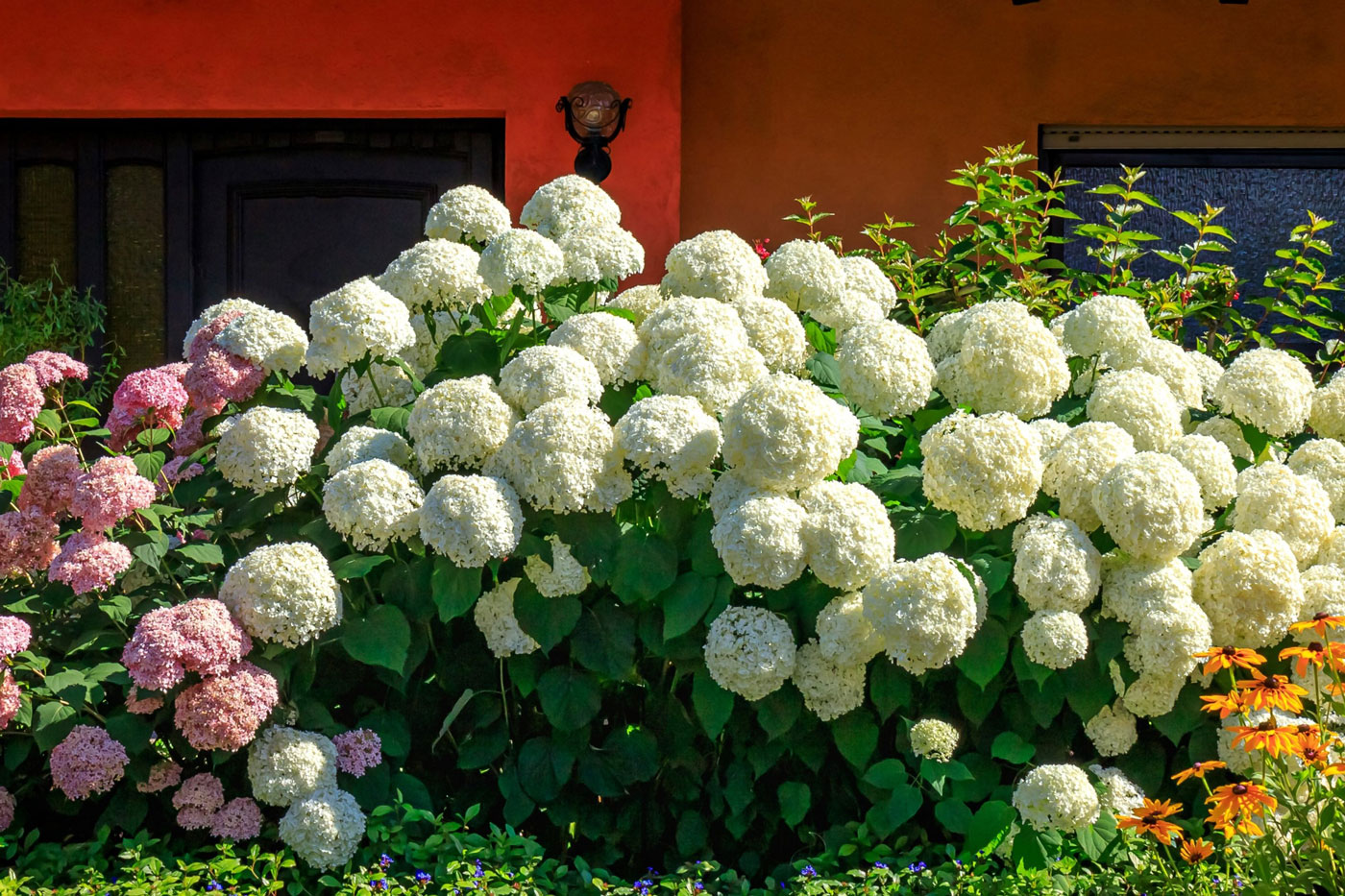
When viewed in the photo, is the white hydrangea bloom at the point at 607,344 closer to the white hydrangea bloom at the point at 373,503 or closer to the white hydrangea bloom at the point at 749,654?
the white hydrangea bloom at the point at 373,503

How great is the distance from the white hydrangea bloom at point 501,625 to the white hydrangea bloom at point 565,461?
0.76 feet

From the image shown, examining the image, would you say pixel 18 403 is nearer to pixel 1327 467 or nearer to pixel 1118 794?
pixel 1118 794

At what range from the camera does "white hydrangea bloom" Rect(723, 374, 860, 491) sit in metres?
2.46

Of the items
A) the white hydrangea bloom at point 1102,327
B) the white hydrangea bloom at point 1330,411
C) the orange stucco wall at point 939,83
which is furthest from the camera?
the orange stucco wall at point 939,83

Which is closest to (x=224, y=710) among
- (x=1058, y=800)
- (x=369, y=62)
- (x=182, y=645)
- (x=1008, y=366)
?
(x=182, y=645)

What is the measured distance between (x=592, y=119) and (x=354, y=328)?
3321 millimetres

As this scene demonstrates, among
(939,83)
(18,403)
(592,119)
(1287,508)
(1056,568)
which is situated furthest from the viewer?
(939,83)

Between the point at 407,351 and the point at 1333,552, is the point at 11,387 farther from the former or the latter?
the point at 1333,552

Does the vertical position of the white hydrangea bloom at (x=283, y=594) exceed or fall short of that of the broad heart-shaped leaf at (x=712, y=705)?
it exceeds it

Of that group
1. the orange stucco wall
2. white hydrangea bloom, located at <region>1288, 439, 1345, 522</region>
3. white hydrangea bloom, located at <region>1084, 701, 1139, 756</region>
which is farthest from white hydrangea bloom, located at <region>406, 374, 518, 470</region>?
the orange stucco wall

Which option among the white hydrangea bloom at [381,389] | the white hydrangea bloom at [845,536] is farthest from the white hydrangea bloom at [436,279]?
the white hydrangea bloom at [845,536]

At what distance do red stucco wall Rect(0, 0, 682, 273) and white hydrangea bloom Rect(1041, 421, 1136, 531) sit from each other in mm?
3506

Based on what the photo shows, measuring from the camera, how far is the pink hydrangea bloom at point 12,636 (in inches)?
98.6

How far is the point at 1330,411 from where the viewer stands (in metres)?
3.10
